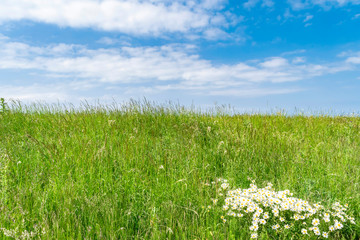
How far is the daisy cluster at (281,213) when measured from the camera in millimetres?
2680

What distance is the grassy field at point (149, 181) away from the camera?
260 centimetres

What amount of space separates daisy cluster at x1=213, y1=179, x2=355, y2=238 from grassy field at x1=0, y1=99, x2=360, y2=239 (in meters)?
0.10

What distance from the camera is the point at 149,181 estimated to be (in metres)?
3.64

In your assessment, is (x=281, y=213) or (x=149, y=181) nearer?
(x=281, y=213)

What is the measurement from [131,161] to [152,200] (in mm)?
1067

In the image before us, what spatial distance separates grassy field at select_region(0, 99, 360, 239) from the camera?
260cm

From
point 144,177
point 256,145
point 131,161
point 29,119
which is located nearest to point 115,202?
point 144,177

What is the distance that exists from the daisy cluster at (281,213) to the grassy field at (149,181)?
10 cm

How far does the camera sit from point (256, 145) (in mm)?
4977

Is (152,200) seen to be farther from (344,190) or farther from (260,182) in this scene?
(344,190)

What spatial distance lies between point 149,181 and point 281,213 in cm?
170

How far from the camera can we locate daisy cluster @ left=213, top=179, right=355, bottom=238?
268 cm

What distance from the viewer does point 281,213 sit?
281cm

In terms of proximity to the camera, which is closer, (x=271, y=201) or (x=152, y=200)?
(x=271, y=201)
